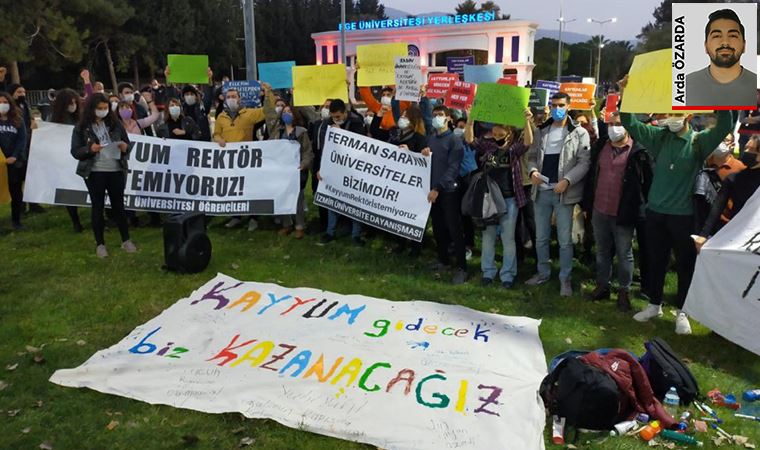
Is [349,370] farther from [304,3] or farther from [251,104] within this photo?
[304,3]

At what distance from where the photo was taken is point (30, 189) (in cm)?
991

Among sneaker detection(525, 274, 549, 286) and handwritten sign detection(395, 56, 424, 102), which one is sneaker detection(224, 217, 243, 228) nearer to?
handwritten sign detection(395, 56, 424, 102)

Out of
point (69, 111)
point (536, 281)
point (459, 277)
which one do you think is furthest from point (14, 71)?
point (536, 281)

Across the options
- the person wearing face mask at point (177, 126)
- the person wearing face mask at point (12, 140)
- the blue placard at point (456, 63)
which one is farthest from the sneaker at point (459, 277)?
the blue placard at point (456, 63)

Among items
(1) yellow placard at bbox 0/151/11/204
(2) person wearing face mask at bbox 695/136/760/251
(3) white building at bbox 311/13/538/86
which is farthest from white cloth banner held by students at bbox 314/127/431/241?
(3) white building at bbox 311/13/538/86

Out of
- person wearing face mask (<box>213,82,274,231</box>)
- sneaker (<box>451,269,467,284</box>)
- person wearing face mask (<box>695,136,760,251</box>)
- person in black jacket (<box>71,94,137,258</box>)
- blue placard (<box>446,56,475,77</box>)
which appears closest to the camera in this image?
person wearing face mask (<box>695,136,760,251</box>)

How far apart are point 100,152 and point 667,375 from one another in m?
6.92

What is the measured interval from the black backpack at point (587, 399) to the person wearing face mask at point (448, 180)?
3046mm

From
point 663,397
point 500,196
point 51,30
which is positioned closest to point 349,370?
point 663,397

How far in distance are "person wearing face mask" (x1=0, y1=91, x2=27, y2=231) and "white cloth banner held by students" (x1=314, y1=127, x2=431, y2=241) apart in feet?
15.7

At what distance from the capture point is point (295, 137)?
922 cm

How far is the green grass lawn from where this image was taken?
438cm

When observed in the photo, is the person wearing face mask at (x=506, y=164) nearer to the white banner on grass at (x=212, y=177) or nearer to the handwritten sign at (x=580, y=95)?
the handwritten sign at (x=580, y=95)

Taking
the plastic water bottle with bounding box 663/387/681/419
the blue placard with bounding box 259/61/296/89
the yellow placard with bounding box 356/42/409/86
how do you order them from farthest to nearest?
the blue placard with bounding box 259/61/296/89 → the yellow placard with bounding box 356/42/409/86 → the plastic water bottle with bounding box 663/387/681/419
